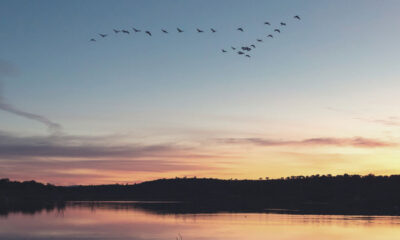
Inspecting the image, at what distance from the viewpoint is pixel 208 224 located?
49656 millimetres

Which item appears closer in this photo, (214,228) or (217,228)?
(214,228)

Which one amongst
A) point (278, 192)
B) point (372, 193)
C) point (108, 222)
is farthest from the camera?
point (278, 192)

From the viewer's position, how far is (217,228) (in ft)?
151

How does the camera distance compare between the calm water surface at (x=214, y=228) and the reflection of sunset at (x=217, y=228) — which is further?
the reflection of sunset at (x=217, y=228)

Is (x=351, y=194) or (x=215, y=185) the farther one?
(x=215, y=185)

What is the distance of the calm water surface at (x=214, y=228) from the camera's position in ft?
133

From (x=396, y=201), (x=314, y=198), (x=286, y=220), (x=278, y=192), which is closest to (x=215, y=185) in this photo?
(x=278, y=192)

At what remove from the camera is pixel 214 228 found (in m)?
45.9

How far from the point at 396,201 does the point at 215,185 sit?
182 ft

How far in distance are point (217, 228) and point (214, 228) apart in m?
0.30

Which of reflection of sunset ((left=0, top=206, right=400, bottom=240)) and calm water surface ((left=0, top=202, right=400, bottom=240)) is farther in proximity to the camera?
reflection of sunset ((left=0, top=206, right=400, bottom=240))

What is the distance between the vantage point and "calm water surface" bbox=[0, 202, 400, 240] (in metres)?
40.5

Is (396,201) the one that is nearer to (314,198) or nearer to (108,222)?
(314,198)

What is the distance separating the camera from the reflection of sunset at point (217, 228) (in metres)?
40.7
